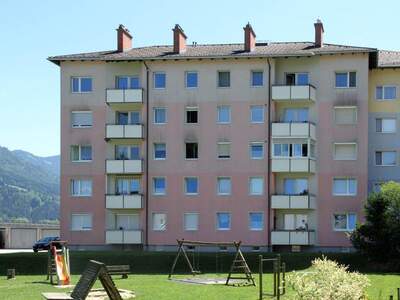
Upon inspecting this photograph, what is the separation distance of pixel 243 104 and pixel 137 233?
41.0ft

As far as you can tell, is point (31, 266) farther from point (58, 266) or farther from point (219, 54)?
point (219, 54)

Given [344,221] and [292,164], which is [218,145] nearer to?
[292,164]

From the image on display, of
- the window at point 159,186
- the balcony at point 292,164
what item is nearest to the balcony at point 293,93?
the balcony at point 292,164

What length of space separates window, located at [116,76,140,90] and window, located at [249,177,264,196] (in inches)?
450

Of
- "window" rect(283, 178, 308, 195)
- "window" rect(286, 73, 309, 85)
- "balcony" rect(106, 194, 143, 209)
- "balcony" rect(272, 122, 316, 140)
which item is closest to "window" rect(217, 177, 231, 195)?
"window" rect(283, 178, 308, 195)

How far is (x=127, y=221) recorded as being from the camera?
63406 millimetres

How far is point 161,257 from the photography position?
52.9 meters

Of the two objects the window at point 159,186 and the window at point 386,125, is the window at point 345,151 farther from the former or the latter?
the window at point 159,186

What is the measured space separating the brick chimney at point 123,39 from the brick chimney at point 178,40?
4.20 m

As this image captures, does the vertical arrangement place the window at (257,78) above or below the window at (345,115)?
above

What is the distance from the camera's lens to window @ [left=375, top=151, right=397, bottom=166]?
63094 millimetres

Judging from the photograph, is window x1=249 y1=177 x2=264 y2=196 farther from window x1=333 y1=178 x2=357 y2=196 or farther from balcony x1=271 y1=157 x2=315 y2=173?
window x1=333 y1=178 x2=357 y2=196

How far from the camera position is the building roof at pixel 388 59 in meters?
62.8

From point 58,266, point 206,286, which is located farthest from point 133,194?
point 206,286
